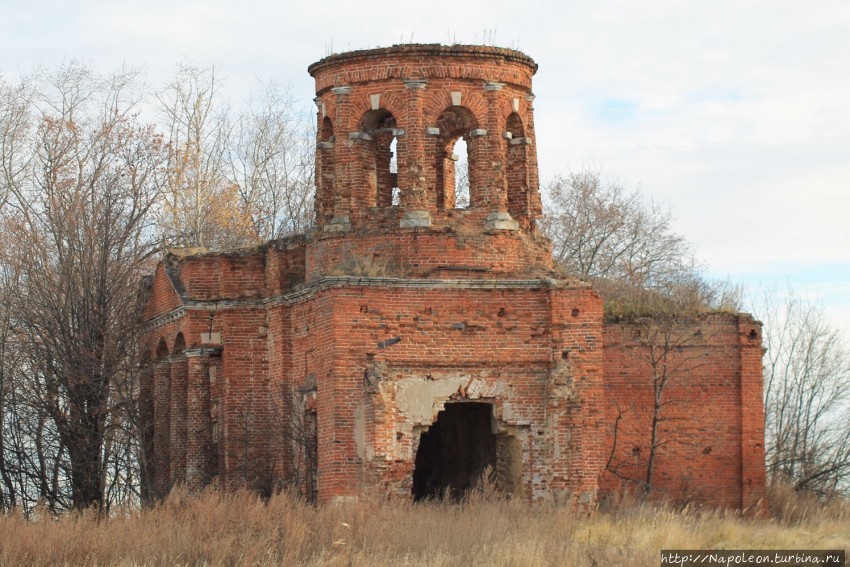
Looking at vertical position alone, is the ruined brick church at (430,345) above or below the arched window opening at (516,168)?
below

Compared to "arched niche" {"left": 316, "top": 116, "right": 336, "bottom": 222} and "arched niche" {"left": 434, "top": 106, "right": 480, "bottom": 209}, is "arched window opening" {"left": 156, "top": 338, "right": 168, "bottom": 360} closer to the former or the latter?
"arched niche" {"left": 316, "top": 116, "right": 336, "bottom": 222}

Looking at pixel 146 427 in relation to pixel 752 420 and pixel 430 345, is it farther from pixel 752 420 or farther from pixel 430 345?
pixel 752 420

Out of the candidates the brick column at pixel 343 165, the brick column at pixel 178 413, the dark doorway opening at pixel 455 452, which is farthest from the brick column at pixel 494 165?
the brick column at pixel 178 413

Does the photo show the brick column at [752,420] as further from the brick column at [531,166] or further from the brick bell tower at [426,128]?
the brick bell tower at [426,128]

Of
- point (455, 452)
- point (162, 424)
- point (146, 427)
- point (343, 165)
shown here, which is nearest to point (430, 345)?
point (343, 165)

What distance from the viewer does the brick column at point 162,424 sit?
30.2 metres

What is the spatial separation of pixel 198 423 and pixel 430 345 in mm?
5121

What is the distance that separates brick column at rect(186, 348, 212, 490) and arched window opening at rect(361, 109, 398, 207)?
155 inches

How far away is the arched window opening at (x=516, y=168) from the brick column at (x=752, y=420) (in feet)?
14.5

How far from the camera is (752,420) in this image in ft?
94.1

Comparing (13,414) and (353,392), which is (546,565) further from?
(13,414)

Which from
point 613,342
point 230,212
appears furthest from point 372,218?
point 230,212

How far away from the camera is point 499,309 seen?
26.0 meters

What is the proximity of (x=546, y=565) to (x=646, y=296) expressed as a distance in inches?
410
